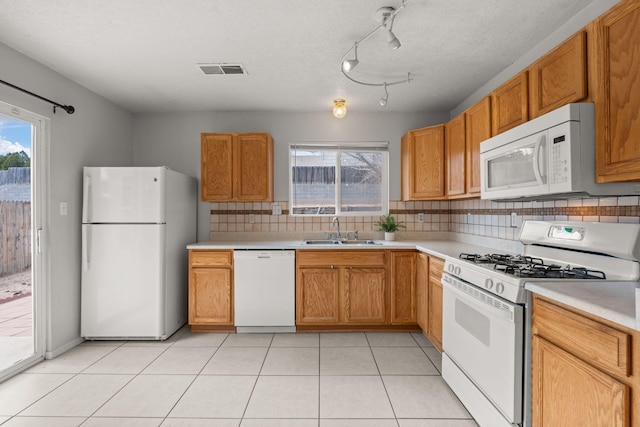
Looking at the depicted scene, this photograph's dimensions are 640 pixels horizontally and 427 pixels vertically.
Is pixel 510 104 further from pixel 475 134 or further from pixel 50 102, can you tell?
pixel 50 102

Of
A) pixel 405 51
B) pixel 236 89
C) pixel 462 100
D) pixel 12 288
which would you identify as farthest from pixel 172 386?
pixel 462 100

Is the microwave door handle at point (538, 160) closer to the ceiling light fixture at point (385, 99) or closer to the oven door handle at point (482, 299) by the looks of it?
the oven door handle at point (482, 299)

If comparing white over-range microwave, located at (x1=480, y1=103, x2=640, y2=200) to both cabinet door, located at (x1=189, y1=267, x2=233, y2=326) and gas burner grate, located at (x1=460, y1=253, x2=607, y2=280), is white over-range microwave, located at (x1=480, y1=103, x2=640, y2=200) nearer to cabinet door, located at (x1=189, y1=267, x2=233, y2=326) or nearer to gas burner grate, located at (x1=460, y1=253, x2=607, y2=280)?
gas burner grate, located at (x1=460, y1=253, x2=607, y2=280)

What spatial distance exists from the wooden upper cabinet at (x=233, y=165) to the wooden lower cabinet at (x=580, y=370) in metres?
2.75

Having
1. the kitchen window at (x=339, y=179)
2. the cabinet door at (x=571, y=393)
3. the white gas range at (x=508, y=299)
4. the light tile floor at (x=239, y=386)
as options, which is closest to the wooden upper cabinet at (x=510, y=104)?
the white gas range at (x=508, y=299)

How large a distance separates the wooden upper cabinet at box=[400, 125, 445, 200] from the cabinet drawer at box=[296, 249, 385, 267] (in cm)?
85

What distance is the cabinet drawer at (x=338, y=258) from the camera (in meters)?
3.24

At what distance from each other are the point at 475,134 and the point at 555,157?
3.48 feet

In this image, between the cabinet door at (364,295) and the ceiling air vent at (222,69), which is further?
the cabinet door at (364,295)

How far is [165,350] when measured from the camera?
113 inches

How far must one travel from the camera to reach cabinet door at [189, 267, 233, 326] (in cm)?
325

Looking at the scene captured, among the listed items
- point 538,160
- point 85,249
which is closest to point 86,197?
point 85,249

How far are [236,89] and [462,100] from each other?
2.36 metres

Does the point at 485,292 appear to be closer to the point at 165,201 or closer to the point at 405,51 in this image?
the point at 405,51
